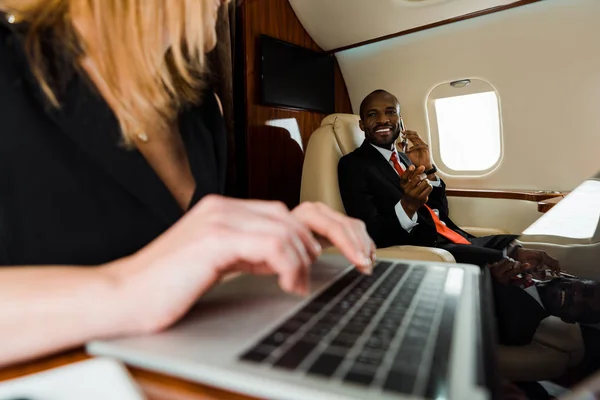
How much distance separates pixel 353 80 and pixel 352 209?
504 millimetres

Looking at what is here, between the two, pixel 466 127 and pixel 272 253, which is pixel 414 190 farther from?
pixel 272 253

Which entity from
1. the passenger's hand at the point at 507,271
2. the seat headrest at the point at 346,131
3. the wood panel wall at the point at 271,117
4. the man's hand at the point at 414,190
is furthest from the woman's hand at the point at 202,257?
the wood panel wall at the point at 271,117

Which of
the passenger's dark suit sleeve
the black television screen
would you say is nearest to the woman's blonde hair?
the passenger's dark suit sleeve

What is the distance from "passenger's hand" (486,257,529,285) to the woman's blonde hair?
1.61ft

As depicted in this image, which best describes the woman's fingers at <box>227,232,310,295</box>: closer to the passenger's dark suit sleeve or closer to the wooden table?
the wooden table

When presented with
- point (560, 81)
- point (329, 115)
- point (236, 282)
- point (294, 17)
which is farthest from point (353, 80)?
point (236, 282)

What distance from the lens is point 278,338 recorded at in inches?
9.3

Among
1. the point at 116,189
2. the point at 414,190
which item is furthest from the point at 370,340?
the point at 414,190

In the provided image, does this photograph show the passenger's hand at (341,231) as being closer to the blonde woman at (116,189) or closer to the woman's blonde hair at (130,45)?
the blonde woman at (116,189)

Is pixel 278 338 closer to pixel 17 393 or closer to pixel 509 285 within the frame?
pixel 17 393

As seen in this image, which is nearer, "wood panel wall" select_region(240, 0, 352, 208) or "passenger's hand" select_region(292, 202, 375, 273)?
"passenger's hand" select_region(292, 202, 375, 273)

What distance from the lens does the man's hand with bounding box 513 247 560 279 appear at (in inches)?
19.2

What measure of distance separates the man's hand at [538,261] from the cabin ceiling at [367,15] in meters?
0.98

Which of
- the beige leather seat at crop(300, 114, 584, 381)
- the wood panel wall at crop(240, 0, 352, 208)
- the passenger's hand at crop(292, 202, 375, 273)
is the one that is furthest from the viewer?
the wood panel wall at crop(240, 0, 352, 208)
